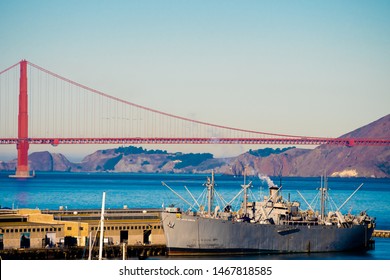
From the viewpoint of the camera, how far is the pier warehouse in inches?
1247

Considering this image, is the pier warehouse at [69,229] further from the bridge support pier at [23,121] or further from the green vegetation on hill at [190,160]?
the green vegetation on hill at [190,160]

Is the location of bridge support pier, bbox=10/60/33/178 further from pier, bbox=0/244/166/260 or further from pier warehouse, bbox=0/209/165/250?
pier, bbox=0/244/166/260

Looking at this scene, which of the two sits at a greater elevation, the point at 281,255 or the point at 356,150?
the point at 356,150

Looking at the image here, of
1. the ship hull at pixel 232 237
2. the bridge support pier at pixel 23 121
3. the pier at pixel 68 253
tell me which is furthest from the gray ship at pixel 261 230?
the bridge support pier at pixel 23 121

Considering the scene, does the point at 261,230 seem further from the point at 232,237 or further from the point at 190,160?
the point at 190,160

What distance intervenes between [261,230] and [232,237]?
3.99ft

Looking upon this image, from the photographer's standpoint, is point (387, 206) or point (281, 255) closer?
point (281, 255)

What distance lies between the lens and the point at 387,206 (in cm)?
7006

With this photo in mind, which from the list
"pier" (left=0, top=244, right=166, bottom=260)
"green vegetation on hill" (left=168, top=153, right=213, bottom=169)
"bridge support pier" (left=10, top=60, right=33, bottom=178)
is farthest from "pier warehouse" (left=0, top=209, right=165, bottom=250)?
"green vegetation on hill" (left=168, top=153, right=213, bottom=169)

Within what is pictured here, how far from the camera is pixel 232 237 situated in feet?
110

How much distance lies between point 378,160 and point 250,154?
71.6ft
